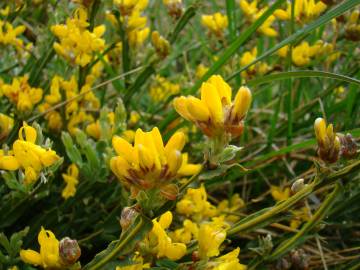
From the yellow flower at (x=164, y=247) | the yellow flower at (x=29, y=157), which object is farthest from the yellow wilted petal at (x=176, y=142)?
the yellow flower at (x=29, y=157)

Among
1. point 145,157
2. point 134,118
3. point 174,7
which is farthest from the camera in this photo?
point 134,118

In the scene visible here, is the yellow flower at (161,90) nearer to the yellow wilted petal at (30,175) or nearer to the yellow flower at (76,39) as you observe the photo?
the yellow flower at (76,39)

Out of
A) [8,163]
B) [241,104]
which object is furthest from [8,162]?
[241,104]

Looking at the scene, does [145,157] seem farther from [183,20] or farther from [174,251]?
[183,20]

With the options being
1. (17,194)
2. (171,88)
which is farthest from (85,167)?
(171,88)

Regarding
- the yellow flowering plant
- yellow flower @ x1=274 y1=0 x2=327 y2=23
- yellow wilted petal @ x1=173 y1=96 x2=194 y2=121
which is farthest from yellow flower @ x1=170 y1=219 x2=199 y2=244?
yellow flower @ x1=274 y1=0 x2=327 y2=23

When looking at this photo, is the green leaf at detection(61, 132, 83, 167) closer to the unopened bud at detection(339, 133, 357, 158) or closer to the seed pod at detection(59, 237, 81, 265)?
the seed pod at detection(59, 237, 81, 265)
